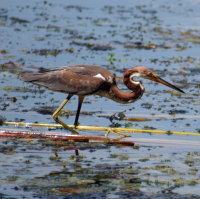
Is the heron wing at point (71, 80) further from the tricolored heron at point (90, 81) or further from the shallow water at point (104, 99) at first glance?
the shallow water at point (104, 99)

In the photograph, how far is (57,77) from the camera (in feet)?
42.1

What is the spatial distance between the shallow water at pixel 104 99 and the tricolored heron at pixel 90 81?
699 mm

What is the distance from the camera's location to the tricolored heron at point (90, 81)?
41.2 ft

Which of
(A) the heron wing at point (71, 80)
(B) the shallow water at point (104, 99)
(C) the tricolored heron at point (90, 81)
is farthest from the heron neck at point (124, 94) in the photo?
(B) the shallow water at point (104, 99)

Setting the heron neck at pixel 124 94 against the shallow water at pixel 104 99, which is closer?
the shallow water at pixel 104 99

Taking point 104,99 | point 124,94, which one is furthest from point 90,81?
point 104,99

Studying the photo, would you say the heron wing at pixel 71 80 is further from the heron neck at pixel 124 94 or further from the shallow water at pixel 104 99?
the shallow water at pixel 104 99

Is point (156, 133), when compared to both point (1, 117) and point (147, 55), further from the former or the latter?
point (147, 55)

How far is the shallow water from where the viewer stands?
9461 millimetres

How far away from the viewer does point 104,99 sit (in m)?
16.0

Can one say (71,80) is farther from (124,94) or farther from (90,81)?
(124,94)

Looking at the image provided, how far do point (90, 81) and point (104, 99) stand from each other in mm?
3451

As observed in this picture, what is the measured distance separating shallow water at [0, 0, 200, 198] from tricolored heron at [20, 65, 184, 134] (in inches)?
27.5

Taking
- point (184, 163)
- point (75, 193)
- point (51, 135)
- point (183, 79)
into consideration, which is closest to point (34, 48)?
point (183, 79)
